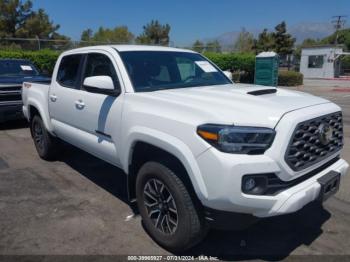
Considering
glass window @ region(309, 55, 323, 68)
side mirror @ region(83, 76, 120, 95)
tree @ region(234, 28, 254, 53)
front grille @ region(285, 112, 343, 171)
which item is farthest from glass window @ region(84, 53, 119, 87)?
glass window @ region(309, 55, 323, 68)

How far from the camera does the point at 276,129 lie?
9.47 ft

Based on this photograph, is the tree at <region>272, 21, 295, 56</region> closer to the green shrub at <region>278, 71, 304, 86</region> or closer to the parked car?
the green shrub at <region>278, 71, 304, 86</region>

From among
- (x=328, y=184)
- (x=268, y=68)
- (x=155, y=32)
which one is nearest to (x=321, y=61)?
(x=155, y=32)

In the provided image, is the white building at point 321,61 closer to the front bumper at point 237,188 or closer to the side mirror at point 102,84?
the side mirror at point 102,84

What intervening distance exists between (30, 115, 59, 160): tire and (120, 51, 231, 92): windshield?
2389 millimetres

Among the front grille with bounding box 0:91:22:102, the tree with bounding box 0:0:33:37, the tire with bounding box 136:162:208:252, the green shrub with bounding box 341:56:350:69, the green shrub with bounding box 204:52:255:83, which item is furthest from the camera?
the green shrub with bounding box 341:56:350:69

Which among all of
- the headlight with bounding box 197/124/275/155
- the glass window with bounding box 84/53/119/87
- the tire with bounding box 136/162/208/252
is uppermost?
the glass window with bounding box 84/53/119/87

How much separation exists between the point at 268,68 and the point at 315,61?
35900mm

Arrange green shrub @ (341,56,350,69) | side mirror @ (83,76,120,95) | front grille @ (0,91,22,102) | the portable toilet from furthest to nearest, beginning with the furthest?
1. green shrub @ (341,56,350,69)
2. the portable toilet
3. front grille @ (0,91,22,102)
4. side mirror @ (83,76,120,95)

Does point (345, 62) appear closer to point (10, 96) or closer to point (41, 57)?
point (41, 57)

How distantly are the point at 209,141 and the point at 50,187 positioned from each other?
3.02m

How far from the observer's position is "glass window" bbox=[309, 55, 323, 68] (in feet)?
167

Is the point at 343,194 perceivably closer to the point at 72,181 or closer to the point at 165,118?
the point at 165,118

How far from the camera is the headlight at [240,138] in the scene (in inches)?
112
